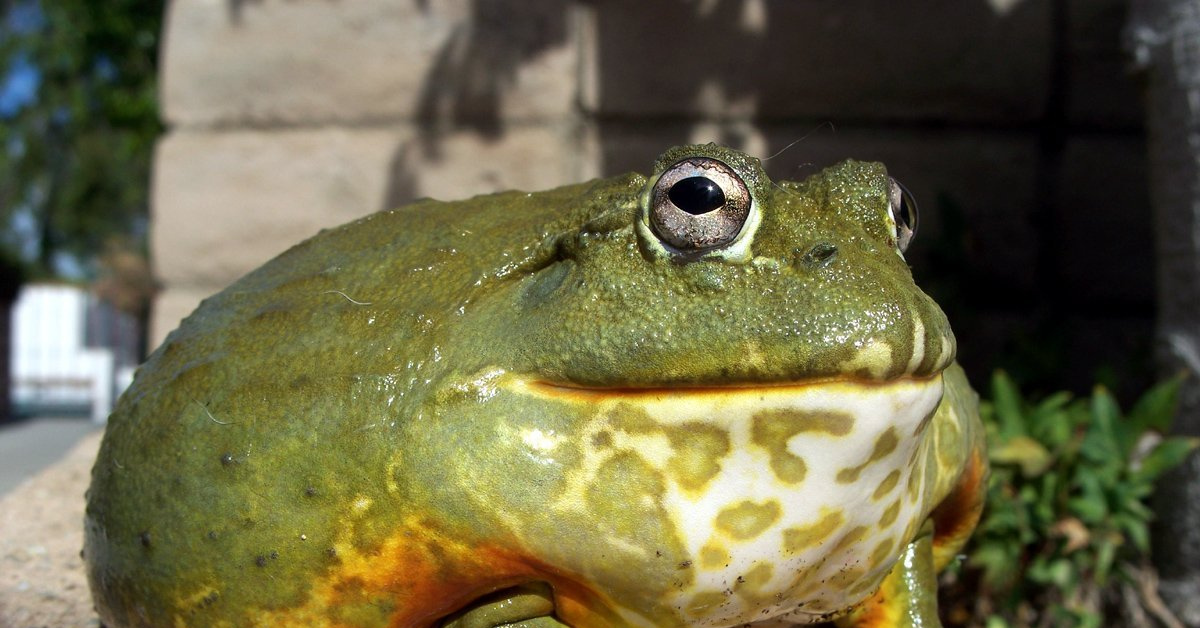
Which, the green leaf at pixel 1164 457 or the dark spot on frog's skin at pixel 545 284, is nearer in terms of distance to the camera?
the dark spot on frog's skin at pixel 545 284

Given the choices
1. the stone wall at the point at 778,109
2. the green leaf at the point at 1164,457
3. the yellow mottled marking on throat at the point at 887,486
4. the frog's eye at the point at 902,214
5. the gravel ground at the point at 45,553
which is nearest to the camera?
the yellow mottled marking on throat at the point at 887,486

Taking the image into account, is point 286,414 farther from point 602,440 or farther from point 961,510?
point 961,510

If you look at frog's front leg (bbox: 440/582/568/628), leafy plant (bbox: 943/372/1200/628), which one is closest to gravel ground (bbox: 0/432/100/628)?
frog's front leg (bbox: 440/582/568/628)

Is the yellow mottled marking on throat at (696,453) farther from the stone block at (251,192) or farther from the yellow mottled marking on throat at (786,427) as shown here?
the stone block at (251,192)

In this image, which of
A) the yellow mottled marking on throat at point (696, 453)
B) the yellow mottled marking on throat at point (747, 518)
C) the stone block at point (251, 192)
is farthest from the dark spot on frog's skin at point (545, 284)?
the stone block at point (251, 192)

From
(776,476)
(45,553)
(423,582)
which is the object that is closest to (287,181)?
(45,553)

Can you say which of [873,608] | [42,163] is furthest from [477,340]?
[42,163]
